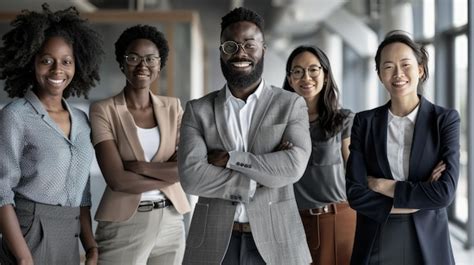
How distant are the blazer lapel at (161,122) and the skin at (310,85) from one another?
28.6 inches

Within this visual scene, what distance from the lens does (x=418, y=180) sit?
276cm

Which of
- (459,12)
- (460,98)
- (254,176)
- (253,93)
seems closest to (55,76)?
(253,93)

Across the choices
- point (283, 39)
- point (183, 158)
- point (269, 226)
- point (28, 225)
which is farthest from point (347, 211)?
point (283, 39)

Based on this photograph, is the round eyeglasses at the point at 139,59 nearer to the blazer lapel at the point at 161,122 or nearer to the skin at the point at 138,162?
the skin at the point at 138,162

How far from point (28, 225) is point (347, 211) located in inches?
63.4

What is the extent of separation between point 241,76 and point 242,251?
743 mm

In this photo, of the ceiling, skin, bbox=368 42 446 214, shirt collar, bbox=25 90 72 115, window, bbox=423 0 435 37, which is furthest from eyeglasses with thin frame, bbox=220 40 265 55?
window, bbox=423 0 435 37

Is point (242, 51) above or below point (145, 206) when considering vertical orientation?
above

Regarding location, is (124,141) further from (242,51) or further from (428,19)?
(428,19)

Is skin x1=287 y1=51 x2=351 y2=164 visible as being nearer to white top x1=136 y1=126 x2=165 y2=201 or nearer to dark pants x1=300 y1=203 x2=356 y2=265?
dark pants x1=300 y1=203 x2=356 y2=265

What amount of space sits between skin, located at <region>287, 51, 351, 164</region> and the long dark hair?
21mm

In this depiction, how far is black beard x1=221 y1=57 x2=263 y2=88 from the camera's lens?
8.92 feet

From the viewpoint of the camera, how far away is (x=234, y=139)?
2.72 m

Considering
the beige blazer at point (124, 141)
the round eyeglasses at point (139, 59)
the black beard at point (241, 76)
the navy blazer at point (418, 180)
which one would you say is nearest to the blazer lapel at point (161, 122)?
the beige blazer at point (124, 141)
